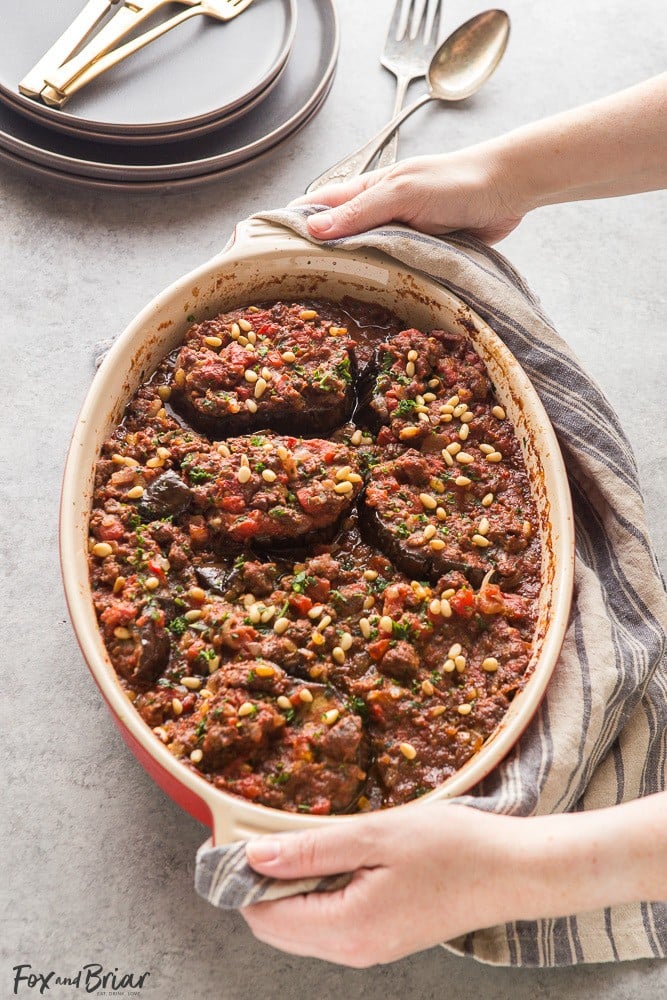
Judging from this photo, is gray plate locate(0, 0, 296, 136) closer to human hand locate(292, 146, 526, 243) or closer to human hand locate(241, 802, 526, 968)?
human hand locate(292, 146, 526, 243)

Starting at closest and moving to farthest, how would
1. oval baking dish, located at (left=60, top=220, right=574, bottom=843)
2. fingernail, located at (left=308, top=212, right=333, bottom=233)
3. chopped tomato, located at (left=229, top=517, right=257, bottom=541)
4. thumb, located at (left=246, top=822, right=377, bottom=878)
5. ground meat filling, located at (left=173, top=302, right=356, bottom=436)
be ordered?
thumb, located at (left=246, top=822, right=377, bottom=878), oval baking dish, located at (left=60, top=220, right=574, bottom=843), chopped tomato, located at (left=229, top=517, right=257, bottom=541), ground meat filling, located at (left=173, top=302, right=356, bottom=436), fingernail, located at (left=308, top=212, right=333, bottom=233)

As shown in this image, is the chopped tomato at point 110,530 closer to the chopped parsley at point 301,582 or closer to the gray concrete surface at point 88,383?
the chopped parsley at point 301,582

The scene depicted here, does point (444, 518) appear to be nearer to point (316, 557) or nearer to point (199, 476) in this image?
point (316, 557)

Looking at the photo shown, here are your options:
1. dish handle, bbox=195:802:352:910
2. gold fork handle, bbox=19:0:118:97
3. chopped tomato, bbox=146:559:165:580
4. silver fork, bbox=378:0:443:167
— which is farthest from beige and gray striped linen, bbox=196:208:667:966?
silver fork, bbox=378:0:443:167

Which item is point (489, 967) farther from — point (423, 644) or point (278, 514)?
point (278, 514)

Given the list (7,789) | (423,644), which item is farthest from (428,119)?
(7,789)
